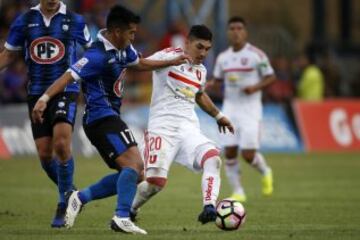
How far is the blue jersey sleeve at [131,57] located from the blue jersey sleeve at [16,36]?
1.60m

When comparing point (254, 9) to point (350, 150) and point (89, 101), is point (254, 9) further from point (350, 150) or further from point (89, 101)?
point (89, 101)

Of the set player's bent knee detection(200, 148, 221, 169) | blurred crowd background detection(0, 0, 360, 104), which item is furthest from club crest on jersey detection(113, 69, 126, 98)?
blurred crowd background detection(0, 0, 360, 104)

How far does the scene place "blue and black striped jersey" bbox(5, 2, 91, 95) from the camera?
42.2 ft

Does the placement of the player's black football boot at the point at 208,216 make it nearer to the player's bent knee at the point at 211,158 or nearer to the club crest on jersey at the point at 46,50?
the player's bent knee at the point at 211,158

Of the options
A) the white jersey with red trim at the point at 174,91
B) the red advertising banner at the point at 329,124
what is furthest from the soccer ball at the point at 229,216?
the red advertising banner at the point at 329,124

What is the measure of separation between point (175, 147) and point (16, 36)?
2.29m

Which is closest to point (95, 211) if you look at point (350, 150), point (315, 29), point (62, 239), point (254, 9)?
point (62, 239)

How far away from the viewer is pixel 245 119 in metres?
18.2

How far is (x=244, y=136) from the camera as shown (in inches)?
711

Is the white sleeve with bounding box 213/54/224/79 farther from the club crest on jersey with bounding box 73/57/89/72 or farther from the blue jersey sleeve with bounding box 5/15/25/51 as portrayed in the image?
the club crest on jersey with bounding box 73/57/89/72

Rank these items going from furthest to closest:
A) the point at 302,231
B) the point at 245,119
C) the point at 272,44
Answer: the point at 272,44, the point at 245,119, the point at 302,231

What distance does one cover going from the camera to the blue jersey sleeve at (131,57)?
39.2 feet

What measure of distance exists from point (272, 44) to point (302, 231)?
19.8 metres

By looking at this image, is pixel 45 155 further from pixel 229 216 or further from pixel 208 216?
pixel 229 216
